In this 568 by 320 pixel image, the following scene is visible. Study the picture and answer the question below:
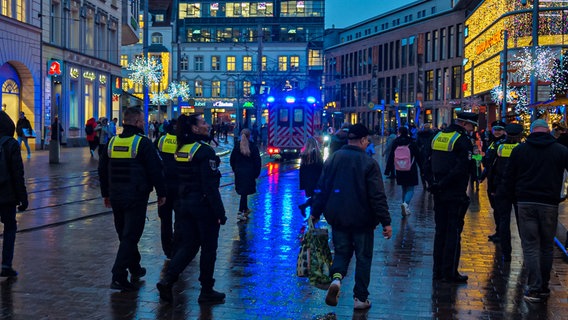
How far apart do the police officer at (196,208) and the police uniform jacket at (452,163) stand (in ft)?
8.47

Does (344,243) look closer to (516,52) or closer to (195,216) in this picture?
(195,216)

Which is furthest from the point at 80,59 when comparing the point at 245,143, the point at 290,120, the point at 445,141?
the point at 445,141

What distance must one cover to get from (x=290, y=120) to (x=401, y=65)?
57.8 m

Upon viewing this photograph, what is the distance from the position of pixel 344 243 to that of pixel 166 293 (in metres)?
1.76

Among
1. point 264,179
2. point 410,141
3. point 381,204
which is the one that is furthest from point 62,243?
point 264,179

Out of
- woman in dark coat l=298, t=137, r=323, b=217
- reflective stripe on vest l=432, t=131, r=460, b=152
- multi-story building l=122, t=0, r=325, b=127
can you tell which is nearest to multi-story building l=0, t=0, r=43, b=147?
woman in dark coat l=298, t=137, r=323, b=217

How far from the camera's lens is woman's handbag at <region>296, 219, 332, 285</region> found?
6762 millimetres

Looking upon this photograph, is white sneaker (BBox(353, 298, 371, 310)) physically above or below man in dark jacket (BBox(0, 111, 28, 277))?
below

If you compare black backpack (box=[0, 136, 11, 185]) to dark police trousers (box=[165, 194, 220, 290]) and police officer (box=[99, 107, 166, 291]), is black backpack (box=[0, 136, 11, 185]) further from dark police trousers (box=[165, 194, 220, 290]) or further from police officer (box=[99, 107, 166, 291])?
dark police trousers (box=[165, 194, 220, 290])

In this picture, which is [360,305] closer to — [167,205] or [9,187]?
[167,205]

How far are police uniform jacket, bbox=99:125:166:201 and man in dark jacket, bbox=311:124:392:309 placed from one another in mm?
1833

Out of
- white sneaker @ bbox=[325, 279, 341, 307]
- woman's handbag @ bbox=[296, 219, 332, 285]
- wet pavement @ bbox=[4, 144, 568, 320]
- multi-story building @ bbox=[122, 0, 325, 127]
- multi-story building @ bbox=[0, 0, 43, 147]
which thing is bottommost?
wet pavement @ bbox=[4, 144, 568, 320]

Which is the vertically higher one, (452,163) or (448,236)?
(452,163)

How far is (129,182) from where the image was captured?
7.50 m
